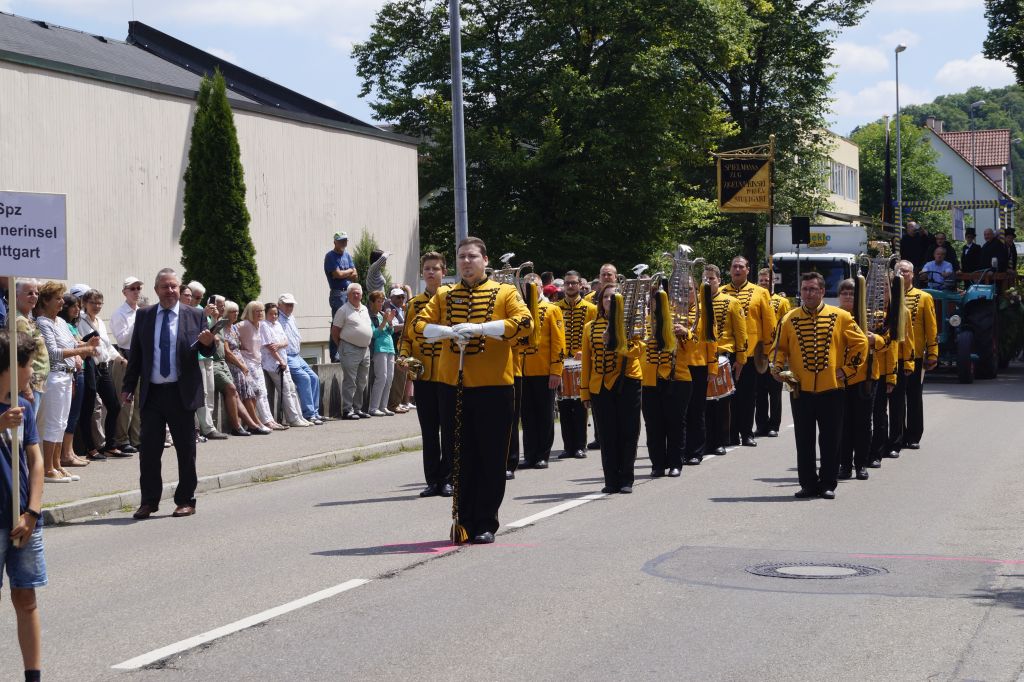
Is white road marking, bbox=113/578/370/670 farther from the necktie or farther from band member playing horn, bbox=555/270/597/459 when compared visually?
band member playing horn, bbox=555/270/597/459

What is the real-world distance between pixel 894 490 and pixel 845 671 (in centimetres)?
667

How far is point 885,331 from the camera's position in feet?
47.9

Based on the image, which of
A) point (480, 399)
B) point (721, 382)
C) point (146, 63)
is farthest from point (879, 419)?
point (146, 63)

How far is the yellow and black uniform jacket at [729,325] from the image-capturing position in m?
16.2

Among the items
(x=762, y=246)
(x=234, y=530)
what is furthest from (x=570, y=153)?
(x=234, y=530)

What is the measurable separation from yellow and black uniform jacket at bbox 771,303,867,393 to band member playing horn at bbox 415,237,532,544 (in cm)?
351

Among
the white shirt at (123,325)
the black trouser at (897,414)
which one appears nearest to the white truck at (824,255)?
the black trouser at (897,414)

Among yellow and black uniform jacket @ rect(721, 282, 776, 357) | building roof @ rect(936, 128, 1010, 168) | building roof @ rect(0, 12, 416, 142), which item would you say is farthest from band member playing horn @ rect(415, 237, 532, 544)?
building roof @ rect(936, 128, 1010, 168)

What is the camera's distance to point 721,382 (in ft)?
51.7

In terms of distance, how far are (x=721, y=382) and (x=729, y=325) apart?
0.85m

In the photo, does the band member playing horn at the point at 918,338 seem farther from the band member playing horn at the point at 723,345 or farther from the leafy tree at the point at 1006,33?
the leafy tree at the point at 1006,33

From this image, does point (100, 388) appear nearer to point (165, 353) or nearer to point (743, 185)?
point (165, 353)

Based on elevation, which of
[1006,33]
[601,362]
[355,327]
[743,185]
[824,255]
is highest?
[1006,33]

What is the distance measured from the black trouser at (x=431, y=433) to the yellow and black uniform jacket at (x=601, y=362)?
1356 millimetres
